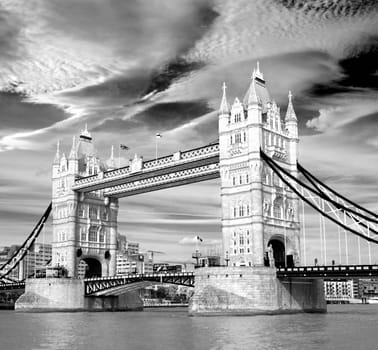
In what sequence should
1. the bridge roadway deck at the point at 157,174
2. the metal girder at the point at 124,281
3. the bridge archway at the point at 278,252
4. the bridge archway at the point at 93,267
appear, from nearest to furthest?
the bridge archway at the point at 278,252, the metal girder at the point at 124,281, the bridge roadway deck at the point at 157,174, the bridge archway at the point at 93,267

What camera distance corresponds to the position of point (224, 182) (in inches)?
3406

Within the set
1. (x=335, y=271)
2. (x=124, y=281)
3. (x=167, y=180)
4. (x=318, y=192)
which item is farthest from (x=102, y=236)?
(x=335, y=271)

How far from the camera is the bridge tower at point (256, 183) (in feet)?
272

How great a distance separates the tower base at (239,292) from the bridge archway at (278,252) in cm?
779

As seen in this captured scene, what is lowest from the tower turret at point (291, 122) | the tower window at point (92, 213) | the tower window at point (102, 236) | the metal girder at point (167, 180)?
the tower window at point (102, 236)

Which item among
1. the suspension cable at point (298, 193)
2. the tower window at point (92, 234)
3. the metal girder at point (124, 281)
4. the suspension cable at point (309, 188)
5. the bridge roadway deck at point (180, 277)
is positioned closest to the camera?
the bridge roadway deck at point (180, 277)

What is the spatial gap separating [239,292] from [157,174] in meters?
28.4

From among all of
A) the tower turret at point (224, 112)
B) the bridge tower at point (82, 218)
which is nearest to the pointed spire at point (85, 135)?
the bridge tower at point (82, 218)

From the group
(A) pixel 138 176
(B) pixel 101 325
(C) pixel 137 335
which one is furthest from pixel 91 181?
(C) pixel 137 335

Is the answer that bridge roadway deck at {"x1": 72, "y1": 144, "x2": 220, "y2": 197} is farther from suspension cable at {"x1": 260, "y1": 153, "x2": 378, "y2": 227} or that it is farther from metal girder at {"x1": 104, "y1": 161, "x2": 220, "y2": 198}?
suspension cable at {"x1": 260, "y1": 153, "x2": 378, "y2": 227}

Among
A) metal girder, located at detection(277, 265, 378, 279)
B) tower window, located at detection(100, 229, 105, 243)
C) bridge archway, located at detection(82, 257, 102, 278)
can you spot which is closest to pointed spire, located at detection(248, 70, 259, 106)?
metal girder, located at detection(277, 265, 378, 279)

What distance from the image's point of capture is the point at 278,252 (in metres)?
89.1

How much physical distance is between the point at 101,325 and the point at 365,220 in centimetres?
3346

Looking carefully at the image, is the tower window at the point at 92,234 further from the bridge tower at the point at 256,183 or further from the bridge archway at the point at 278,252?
the bridge archway at the point at 278,252
